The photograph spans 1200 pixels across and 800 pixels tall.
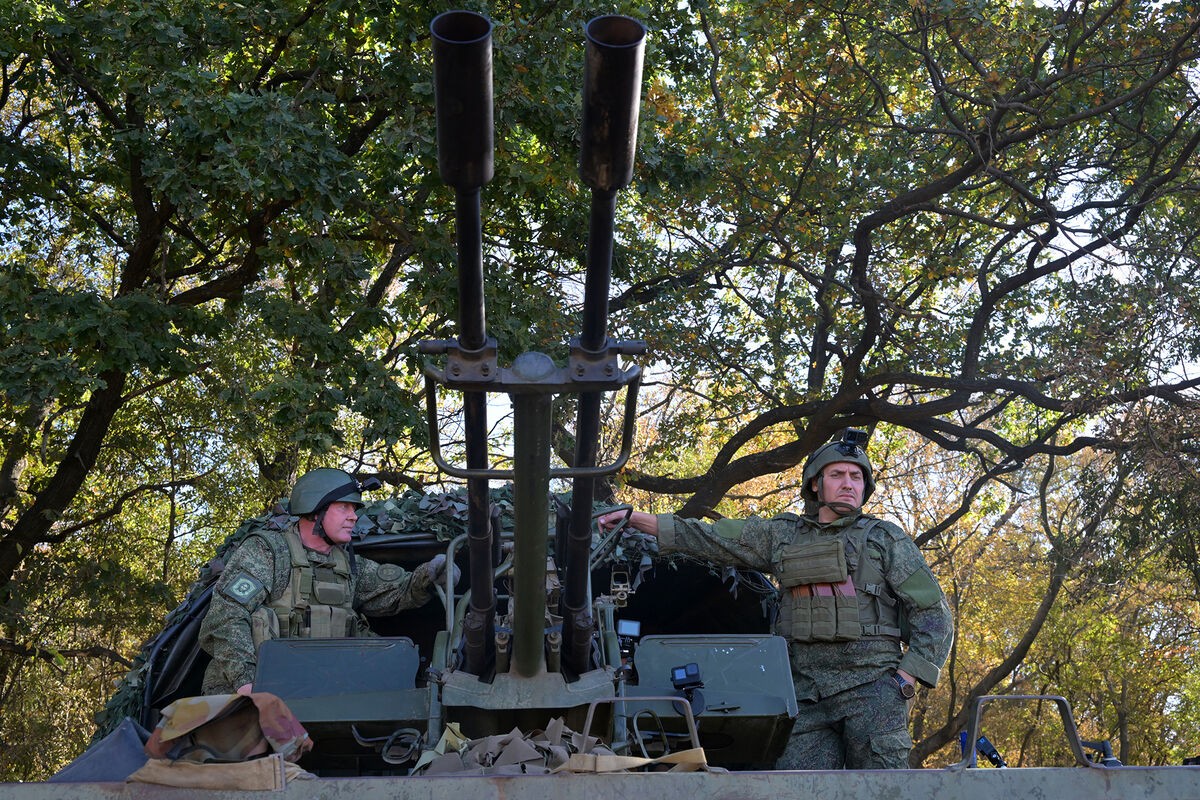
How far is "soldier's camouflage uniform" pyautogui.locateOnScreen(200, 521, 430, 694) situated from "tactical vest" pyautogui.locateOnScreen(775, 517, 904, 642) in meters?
1.61

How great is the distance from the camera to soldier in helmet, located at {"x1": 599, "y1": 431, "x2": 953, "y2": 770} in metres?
5.82

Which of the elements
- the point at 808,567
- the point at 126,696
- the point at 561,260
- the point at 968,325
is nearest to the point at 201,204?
the point at 561,260

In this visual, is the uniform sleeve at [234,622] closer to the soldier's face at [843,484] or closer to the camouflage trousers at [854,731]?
the camouflage trousers at [854,731]

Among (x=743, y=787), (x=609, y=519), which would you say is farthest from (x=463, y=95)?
(x=609, y=519)

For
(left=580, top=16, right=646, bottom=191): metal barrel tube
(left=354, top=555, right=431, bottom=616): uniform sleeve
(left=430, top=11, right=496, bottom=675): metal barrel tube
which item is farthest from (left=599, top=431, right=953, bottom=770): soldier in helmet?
(left=580, top=16, right=646, bottom=191): metal barrel tube

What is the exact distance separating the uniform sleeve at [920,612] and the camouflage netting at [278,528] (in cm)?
109

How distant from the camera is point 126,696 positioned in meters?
6.38

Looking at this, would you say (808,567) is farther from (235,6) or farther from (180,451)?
(180,451)

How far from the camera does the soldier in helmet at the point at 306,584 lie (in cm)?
610

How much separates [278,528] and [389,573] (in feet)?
1.81

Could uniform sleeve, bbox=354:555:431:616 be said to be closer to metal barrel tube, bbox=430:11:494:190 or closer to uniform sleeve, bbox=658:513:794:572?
uniform sleeve, bbox=658:513:794:572

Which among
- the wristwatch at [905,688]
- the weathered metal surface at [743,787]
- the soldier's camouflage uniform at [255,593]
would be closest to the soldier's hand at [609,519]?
the soldier's camouflage uniform at [255,593]

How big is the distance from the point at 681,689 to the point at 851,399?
27.5 ft

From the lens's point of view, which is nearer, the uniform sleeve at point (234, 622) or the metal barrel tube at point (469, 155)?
the metal barrel tube at point (469, 155)
